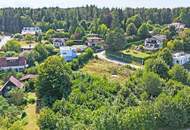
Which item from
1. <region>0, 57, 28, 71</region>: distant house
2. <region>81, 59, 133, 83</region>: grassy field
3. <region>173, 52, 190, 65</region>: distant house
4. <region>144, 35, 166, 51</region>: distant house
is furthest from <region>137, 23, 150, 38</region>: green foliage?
<region>0, 57, 28, 71</region>: distant house

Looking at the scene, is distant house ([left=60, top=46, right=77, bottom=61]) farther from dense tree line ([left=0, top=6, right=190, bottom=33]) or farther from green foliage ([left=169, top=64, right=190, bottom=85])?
green foliage ([left=169, top=64, right=190, bottom=85])

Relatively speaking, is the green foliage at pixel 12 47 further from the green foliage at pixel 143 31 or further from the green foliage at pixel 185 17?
the green foliage at pixel 185 17

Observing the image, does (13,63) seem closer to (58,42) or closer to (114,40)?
(58,42)

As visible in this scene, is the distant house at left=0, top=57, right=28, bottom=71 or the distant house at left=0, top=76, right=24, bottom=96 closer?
the distant house at left=0, top=76, right=24, bottom=96

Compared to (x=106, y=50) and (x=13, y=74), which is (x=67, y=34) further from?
(x=13, y=74)

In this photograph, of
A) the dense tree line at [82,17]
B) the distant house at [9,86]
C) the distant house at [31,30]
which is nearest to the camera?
the distant house at [9,86]

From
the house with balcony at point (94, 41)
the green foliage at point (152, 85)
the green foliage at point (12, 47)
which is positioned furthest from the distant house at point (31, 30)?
the green foliage at point (152, 85)
